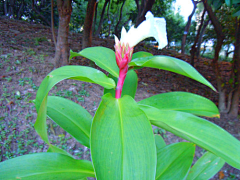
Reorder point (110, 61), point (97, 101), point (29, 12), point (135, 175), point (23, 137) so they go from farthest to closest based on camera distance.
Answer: point (29, 12) → point (97, 101) → point (23, 137) → point (110, 61) → point (135, 175)

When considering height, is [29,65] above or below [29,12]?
below

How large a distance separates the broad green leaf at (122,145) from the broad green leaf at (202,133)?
0.10 metres

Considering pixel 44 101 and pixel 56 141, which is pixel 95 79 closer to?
pixel 44 101

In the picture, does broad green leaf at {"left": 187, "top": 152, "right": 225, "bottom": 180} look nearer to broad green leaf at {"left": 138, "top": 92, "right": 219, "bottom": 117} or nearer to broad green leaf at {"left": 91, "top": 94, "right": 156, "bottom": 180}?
broad green leaf at {"left": 138, "top": 92, "right": 219, "bottom": 117}

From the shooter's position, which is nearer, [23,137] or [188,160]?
[188,160]

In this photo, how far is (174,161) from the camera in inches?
38.9

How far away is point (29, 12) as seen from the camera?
824cm

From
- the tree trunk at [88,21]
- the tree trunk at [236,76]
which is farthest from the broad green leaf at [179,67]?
the tree trunk at [88,21]

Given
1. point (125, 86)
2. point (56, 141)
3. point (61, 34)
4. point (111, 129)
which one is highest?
point (61, 34)

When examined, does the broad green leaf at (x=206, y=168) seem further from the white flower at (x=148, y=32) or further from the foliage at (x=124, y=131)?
the white flower at (x=148, y=32)

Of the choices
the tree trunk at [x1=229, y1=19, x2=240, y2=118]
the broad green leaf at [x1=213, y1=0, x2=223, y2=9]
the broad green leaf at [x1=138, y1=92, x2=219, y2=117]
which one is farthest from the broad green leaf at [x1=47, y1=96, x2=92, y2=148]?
the tree trunk at [x1=229, y1=19, x2=240, y2=118]

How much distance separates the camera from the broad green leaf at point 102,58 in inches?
32.8

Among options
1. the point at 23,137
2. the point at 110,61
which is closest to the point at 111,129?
the point at 110,61

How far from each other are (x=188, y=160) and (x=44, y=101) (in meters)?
0.82
